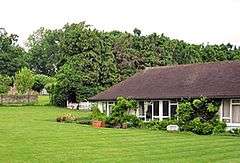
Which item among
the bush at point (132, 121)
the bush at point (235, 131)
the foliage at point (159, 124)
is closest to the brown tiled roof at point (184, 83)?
the bush at point (132, 121)

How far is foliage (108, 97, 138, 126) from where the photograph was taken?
36.2 meters

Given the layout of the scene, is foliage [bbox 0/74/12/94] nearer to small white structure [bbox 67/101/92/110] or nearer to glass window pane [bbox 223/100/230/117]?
small white structure [bbox 67/101/92/110]

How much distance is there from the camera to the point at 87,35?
58438 mm

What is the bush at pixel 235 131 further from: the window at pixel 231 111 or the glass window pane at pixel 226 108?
the glass window pane at pixel 226 108

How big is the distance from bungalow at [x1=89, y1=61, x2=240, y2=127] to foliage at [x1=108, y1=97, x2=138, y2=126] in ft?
2.43

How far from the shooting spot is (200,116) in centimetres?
3331

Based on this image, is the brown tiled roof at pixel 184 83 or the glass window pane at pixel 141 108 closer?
the brown tiled roof at pixel 184 83

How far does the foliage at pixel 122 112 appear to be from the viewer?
3616 centimetres

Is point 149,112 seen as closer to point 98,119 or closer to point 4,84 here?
point 98,119

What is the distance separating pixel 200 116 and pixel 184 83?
4.32 metres

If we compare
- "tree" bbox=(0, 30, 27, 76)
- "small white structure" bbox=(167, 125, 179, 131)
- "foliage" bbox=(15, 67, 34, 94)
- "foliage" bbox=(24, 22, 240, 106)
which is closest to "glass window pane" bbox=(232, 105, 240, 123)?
"small white structure" bbox=(167, 125, 179, 131)

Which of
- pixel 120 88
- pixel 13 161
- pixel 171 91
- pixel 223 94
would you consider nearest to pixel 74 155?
pixel 13 161

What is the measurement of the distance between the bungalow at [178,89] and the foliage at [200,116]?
50 cm

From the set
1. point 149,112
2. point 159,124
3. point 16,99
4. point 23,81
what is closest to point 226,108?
point 159,124
